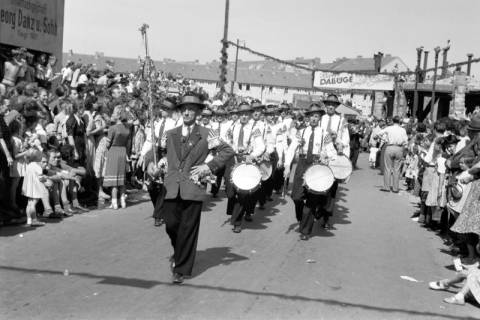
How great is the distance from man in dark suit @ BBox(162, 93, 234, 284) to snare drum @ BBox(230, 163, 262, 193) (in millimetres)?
2356

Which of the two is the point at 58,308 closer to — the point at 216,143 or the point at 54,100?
the point at 216,143

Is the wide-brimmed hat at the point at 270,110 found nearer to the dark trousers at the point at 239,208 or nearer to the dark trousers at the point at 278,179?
the dark trousers at the point at 278,179

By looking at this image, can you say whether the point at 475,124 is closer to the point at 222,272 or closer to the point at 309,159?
the point at 309,159

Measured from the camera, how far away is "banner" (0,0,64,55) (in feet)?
49.8

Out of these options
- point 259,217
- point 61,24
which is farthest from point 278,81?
point 259,217

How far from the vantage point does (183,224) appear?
21.5 feet

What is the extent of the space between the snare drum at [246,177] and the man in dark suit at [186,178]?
7.73 ft

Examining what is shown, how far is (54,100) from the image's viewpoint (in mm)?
12742

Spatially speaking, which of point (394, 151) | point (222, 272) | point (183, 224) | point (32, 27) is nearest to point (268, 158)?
point (222, 272)

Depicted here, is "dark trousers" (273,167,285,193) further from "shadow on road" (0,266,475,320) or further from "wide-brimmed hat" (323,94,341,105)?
"shadow on road" (0,266,475,320)

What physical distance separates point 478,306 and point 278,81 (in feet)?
316

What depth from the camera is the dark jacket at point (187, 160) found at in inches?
256

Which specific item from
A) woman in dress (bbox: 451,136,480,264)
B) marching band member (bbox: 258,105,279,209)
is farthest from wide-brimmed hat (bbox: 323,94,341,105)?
woman in dress (bbox: 451,136,480,264)

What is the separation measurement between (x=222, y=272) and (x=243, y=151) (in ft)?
13.3
